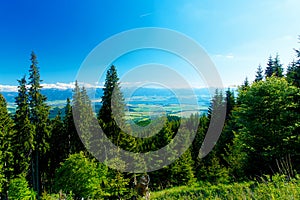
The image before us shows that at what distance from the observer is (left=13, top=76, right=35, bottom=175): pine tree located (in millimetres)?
27594

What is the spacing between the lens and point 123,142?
2709cm

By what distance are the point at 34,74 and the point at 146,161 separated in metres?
16.8

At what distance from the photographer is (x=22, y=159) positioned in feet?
94.3

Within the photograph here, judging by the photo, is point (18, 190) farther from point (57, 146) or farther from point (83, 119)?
point (83, 119)

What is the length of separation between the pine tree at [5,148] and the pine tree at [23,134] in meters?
0.63

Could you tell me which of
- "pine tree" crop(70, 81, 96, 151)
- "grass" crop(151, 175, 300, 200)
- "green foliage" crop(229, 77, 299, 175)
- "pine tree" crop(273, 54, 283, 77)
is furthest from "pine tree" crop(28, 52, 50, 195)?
"pine tree" crop(273, 54, 283, 77)

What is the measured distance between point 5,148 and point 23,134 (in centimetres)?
244

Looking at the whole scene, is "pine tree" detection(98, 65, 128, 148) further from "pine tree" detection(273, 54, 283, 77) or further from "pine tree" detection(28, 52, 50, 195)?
"pine tree" detection(273, 54, 283, 77)

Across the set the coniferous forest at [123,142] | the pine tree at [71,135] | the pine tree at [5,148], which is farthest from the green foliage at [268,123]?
the pine tree at [5,148]

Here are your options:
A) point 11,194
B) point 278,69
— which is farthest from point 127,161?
point 278,69

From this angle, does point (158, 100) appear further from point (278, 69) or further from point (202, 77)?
point (278, 69)

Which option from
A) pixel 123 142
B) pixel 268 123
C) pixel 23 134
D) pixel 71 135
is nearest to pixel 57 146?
pixel 71 135

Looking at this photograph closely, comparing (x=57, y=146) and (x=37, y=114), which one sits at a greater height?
(x=37, y=114)

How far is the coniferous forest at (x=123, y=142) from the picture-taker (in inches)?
666
